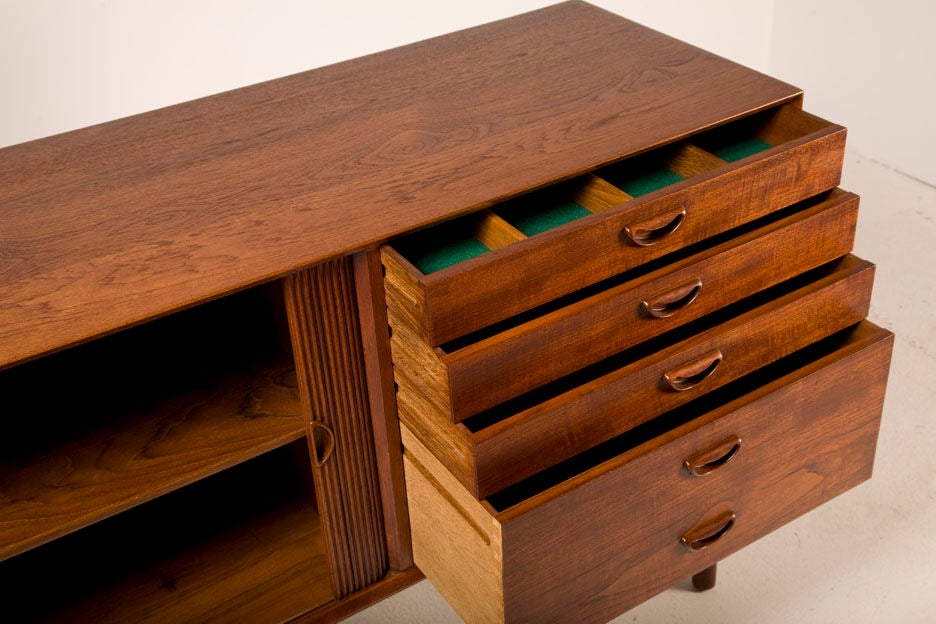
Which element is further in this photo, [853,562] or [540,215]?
[853,562]

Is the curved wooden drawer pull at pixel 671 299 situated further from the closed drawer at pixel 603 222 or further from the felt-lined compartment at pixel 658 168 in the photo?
the felt-lined compartment at pixel 658 168

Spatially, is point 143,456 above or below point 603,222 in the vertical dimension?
below

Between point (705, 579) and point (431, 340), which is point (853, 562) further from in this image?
point (431, 340)

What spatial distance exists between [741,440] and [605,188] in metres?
0.33

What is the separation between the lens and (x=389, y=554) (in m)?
1.47

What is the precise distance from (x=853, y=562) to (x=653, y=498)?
467mm

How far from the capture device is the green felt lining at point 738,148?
1.48m

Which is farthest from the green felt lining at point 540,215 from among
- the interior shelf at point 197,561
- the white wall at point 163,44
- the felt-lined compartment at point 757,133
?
the white wall at point 163,44

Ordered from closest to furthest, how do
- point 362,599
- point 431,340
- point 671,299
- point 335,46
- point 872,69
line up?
1. point 431,340
2. point 671,299
3. point 362,599
4. point 335,46
5. point 872,69

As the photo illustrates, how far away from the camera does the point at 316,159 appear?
4.46ft

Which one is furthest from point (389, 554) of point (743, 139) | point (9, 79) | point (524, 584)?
point (9, 79)

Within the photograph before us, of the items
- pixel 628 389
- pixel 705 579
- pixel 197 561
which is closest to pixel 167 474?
pixel 197 561

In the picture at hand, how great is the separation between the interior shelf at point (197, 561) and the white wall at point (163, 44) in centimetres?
96

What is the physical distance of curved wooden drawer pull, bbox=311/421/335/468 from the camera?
51.5 inches
